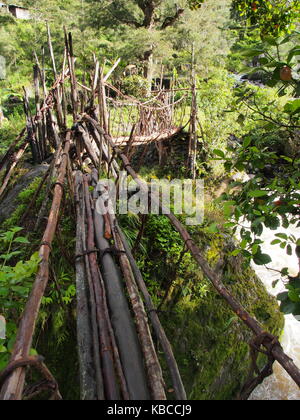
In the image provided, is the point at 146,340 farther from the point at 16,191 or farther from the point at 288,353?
the point at 288,353

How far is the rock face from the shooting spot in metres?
3.78

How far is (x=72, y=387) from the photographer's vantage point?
2.11 meters

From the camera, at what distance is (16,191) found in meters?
4.24

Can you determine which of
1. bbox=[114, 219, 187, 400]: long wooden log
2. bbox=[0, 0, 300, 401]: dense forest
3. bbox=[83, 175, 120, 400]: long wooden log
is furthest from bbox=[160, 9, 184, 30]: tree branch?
bbox=[114, 219, 187, 400]: long wooden log

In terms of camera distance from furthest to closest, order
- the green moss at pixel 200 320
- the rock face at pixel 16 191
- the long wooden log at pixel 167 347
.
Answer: the rock face at pixel 16 191 → the green moss at pixel 200 320 → the long wooden log at pixel 167 347

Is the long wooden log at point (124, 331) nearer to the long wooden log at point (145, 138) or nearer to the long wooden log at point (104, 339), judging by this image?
the long wooden log at point (104, 339)

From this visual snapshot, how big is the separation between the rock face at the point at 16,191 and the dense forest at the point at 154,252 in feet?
0.12

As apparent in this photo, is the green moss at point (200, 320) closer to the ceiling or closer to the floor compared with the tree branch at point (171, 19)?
closer to the floor

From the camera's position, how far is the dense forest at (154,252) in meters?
1.10

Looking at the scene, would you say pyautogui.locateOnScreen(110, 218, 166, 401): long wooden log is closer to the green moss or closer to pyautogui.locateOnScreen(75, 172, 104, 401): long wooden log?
pyautogui.locateOnScreen(75, 172, 104, 401): long wooden log

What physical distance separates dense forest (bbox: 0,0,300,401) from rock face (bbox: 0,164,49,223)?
0.12ft

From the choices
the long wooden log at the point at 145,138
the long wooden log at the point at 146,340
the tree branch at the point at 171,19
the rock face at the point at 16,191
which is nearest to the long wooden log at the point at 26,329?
the long wooden log at the point at 146,340

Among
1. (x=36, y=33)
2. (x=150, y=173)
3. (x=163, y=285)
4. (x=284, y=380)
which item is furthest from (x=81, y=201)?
(x=36, y=33)

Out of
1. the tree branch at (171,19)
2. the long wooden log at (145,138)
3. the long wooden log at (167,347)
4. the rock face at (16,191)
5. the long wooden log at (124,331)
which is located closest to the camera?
the long wooden log at (167,347)
